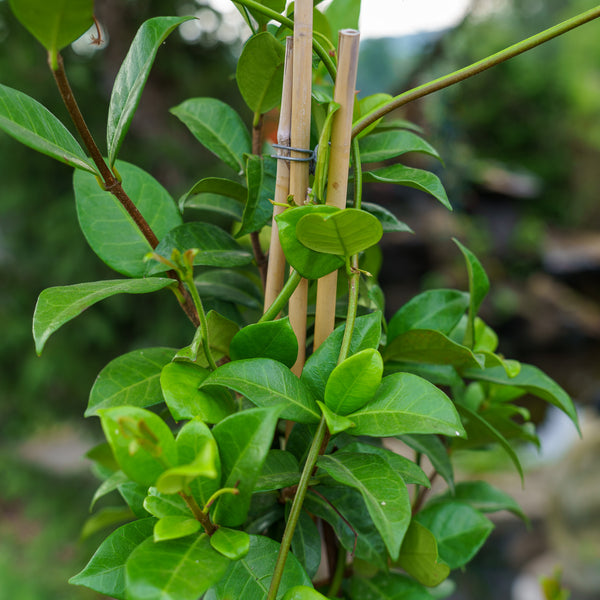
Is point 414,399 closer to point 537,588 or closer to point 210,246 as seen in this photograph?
point 210,246

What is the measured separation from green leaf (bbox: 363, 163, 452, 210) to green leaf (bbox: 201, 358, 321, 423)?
13 cm

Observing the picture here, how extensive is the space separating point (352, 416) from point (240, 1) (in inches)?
9.1

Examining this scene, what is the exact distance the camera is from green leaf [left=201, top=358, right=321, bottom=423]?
25cm

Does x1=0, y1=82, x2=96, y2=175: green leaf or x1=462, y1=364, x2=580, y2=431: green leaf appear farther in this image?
x1=462, y1=364, x2=580, y2=431: green leaf

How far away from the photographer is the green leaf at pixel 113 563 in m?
0.24

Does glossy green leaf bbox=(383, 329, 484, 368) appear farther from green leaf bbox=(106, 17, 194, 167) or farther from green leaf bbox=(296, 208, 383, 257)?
green leaf bbox=(106, 17, 194, 167)

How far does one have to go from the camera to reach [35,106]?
9.8 inches

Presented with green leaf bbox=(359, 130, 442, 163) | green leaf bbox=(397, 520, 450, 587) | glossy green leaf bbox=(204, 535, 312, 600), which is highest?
green leaf bbox=(359, 130, 442, 163)

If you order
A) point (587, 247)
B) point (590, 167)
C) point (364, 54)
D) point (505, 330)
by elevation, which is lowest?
point (505, 330)

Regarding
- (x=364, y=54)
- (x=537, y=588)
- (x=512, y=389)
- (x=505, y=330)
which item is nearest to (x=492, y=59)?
(x=512, y=389)

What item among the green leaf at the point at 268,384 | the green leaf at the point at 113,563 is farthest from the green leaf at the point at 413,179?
the green leaf at the point at 113,563

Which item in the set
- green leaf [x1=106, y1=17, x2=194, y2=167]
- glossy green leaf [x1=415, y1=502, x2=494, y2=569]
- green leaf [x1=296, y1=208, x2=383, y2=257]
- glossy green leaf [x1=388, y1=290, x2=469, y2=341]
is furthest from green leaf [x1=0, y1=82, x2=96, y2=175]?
glossy green leaf [x1=415, y1=502, x2=494, y2=569]

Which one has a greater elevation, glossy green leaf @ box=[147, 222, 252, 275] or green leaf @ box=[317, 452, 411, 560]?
glossy green leaf @ box=[147, 222, 252, 275]

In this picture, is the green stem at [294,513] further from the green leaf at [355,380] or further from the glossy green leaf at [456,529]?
the glossy green leaf at [456,529]
